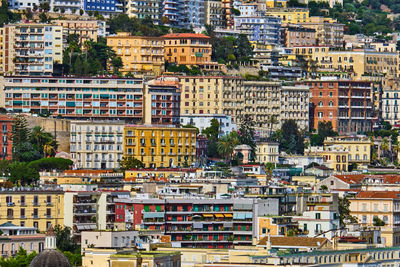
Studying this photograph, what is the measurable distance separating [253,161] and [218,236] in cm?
6648

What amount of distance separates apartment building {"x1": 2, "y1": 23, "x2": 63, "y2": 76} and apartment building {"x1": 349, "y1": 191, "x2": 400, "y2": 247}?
224ft

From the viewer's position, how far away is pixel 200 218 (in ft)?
368

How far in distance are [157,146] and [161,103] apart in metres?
11.7

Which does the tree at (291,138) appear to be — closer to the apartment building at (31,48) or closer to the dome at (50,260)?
the apartment building at (31,48)

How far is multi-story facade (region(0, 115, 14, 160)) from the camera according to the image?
16000 centimetres

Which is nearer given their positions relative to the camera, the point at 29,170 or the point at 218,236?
the point at 218,236

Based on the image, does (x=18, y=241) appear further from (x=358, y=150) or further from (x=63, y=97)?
(x=358, y=150)

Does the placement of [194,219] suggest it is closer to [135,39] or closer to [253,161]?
[253,161]

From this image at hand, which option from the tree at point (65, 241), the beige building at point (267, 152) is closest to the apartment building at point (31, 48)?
the beige building at point (267, 152)

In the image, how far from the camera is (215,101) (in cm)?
19275

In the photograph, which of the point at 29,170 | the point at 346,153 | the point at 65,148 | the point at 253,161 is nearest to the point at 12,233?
the point at 29,170

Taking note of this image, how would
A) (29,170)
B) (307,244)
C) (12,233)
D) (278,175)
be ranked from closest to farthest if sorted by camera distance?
(307,244) → (12,233) → (29,170) → (278,175)

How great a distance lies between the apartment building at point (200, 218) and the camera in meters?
110

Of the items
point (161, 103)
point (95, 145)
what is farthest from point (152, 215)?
point (161, 103)
